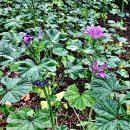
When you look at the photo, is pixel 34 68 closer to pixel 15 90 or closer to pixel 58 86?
pixel 15 90

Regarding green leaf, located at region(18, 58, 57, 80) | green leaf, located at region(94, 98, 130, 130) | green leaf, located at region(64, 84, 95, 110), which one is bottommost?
green leaf, located at region(64, 84, 95, 110)

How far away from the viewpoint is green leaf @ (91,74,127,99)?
117 centimetres

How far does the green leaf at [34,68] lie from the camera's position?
1.09m

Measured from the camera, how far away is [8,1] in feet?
11.6

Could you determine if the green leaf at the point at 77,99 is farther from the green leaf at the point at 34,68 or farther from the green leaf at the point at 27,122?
the green leaf at the point at 34,68

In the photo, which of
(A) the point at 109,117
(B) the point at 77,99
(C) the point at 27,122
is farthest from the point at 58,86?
(A) the point at 109,117

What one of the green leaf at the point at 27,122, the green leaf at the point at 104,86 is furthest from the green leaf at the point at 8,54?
the green leaf at the point at 104,86

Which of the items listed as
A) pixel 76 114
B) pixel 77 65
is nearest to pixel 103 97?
pixel 77 65

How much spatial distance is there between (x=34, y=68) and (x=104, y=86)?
0.32 metres

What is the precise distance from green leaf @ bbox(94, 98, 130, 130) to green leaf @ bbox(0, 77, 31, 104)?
0.33 metres

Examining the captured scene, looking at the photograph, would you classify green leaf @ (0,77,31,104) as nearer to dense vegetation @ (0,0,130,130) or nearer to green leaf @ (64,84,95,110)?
dense vegetation @ (0,0,130,130)

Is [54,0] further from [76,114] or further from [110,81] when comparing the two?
[110,81]

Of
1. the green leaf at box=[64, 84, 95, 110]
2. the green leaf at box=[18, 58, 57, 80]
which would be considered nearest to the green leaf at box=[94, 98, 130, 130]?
the green leaf at box=[18, 58, 57, 80]

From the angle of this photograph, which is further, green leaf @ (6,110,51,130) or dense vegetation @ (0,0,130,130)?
green leaf @ (6,110,51,130)
